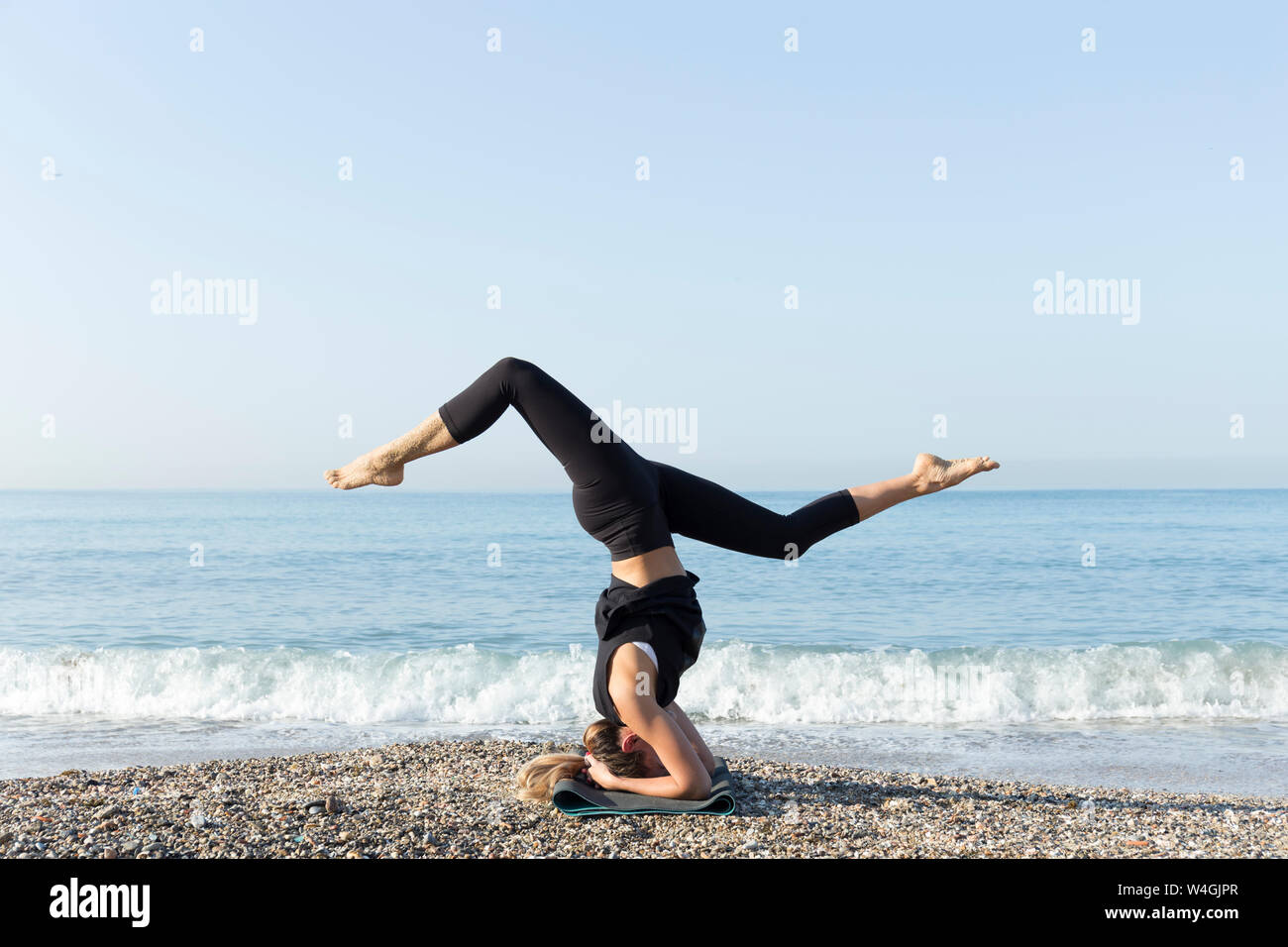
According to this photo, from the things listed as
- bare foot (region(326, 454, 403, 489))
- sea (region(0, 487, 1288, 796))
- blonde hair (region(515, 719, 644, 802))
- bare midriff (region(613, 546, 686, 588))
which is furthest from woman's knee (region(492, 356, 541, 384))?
sea (region(0, 487, 1288, 796))

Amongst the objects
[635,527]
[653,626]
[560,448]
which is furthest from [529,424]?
[653,626]

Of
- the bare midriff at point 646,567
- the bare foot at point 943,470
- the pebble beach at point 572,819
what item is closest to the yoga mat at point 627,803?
the pebble beach at point 572,819

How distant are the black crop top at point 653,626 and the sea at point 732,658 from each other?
3.12m

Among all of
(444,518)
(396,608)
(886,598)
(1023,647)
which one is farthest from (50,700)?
(444,518)

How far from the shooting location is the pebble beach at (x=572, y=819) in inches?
164

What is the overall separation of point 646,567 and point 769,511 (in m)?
0.74

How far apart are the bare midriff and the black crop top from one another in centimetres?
3

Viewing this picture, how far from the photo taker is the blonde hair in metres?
4.84

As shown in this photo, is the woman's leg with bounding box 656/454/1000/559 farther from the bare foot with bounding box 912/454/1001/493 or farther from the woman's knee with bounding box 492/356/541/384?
the woman's knee with bounding box 492/356/541/384

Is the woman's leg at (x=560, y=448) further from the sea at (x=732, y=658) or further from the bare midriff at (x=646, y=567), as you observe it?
the sea at (x=732, y=658)

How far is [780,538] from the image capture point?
186 inches

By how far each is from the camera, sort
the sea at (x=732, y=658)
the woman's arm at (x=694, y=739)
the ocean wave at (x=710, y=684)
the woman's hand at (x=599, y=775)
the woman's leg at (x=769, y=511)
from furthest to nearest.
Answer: the ocean wave at (x=710, y=684)
the sea at (x=732, y=658)
the woman's arm at (x=694, y=739)
the woman's hand at (x=599, y=775)
the woman's leg at (x=769, y=511)

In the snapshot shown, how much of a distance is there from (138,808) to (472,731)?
165 inches

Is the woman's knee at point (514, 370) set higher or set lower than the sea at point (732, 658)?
higher
